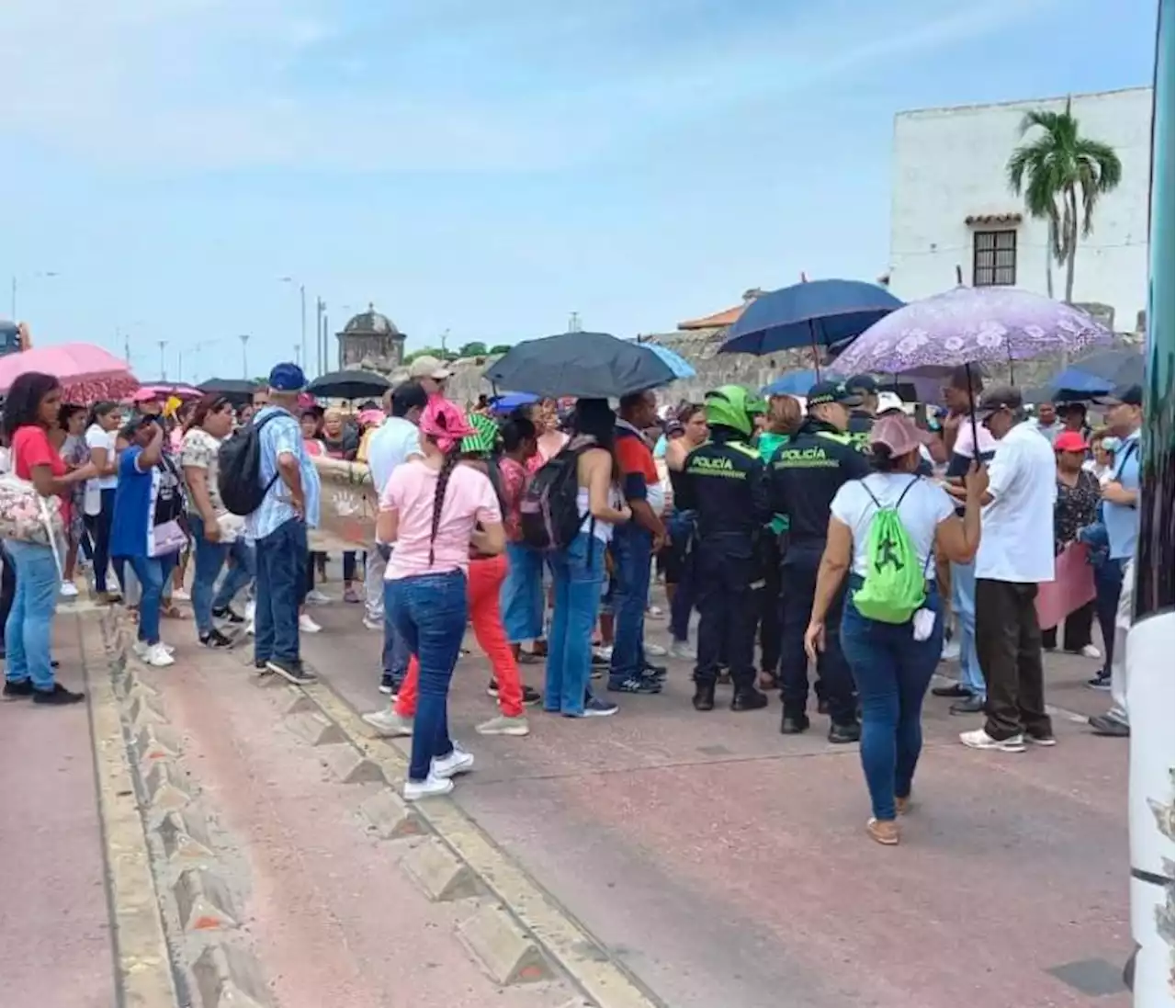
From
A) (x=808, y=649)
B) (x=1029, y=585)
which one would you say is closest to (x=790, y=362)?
(x=1029, y=585)

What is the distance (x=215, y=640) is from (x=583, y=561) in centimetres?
368

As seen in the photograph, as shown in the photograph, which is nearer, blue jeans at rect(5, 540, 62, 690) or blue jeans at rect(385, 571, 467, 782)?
blue jeans at rect(385, 571, 467, 782)

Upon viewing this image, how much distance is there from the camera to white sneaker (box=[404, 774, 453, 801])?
19.7 feet

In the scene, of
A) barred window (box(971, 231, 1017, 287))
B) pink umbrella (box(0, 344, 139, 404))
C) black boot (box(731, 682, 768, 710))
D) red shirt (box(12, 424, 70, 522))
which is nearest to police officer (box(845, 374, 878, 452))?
black boot (box(731, 682, 768, 710))

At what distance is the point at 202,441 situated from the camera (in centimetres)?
981

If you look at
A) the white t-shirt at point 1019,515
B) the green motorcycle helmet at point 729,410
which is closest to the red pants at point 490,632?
the green motorcycle helmet at point 729,410

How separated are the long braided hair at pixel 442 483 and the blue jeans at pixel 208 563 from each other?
13.9 ft

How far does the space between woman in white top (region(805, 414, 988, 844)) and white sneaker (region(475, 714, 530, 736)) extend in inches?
84.4

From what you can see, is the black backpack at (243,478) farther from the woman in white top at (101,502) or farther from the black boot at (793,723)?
the woman in white top at (101,502)

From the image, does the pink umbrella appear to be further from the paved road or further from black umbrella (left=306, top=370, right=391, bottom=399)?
black umbrella (left=306, top=370, right=391, bottom=399)

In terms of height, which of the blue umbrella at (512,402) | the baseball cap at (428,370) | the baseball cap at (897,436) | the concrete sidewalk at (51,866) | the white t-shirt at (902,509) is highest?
the baseball cap at (428,370)

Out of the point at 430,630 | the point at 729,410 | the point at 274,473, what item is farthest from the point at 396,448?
the point at 430,630

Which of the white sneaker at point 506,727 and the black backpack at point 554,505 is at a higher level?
the black backpack at point 554,505

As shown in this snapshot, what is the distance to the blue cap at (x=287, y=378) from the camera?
8164 mm
